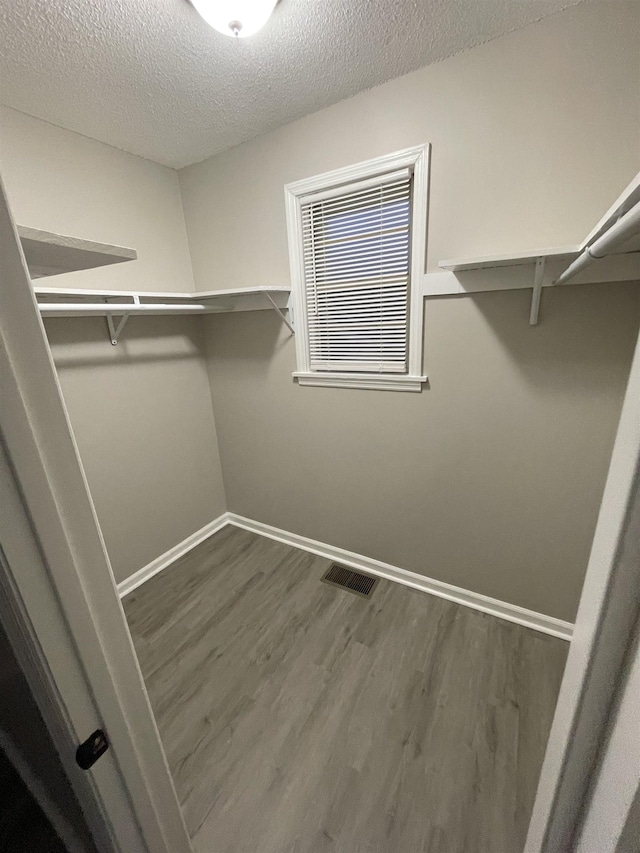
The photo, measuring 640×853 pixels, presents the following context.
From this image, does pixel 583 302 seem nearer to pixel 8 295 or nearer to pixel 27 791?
pixel 8 295

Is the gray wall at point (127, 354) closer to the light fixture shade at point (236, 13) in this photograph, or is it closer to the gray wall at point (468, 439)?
the gray wall at point (468, 439)

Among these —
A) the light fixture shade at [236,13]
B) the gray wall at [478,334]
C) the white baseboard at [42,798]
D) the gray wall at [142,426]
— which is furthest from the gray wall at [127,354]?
the white baseboard at [42,798]

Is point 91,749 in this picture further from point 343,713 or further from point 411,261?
point 411,261

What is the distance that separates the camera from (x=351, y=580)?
217 centimetres

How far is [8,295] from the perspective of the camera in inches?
15.8

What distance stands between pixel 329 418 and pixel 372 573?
3.49 feet

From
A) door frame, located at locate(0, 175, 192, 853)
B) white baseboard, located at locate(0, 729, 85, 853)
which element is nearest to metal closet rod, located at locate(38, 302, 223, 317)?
door frame, located at locate(0, 175, 192, 853)

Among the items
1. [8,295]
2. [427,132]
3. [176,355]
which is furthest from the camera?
[176,355]

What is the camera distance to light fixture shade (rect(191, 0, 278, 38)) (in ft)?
3.34

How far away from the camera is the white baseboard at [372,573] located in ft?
5.84

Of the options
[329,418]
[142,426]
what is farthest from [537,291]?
[142,426]

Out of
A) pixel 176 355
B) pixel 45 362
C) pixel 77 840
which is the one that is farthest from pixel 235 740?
pixel 176 355

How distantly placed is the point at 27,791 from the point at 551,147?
8.37ft

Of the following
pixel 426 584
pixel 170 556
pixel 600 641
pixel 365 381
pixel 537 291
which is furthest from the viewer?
pixel 170 556
